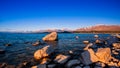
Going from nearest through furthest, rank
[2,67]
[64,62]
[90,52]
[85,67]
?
1. [85,67]
2. [2,67]
3. [64,62]
4. [90,52]

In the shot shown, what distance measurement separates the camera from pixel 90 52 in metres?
17.5

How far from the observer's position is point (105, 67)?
1461 cm

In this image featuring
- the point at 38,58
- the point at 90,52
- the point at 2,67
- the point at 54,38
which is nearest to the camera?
the point at 2,67

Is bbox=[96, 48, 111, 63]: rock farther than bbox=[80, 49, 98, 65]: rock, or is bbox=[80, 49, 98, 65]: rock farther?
bbox=[96, 48, 111, 63]: rock

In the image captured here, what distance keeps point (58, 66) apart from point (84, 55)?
3.99 meters

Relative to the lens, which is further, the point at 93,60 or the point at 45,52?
the point at 45,52

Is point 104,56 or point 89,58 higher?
point 104,56

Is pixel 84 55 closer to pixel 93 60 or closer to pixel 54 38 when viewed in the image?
pixel 93 60

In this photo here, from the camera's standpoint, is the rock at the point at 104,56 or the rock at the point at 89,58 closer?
the rock at the point at 89,58

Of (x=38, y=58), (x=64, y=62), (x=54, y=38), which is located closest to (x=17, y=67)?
(x=38, y=58)

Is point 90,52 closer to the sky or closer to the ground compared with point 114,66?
closer to the sky

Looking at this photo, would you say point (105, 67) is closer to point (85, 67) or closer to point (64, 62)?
point (85, 67)

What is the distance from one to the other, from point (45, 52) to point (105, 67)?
8845mm

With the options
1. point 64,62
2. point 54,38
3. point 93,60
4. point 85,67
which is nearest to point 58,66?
point 64,62
